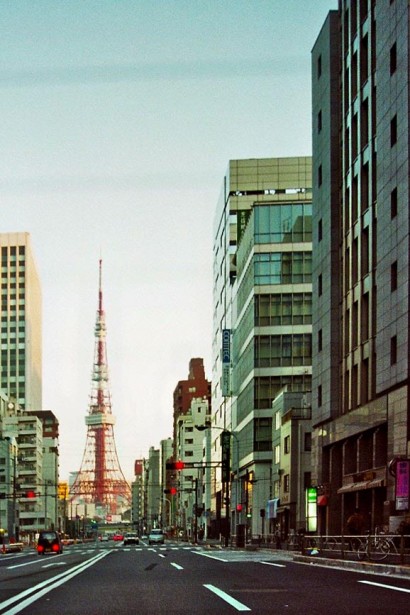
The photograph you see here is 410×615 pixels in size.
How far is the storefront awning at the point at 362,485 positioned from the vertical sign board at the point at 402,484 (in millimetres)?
4862

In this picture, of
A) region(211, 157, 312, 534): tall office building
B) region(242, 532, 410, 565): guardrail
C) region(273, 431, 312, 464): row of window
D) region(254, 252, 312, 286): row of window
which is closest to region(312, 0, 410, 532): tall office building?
region(242, 532, 410, 565): guardrail

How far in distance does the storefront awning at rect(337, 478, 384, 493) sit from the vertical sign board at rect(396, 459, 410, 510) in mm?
4862

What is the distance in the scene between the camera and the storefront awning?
5220 centimetres

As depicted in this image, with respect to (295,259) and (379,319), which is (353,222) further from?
(295,259)

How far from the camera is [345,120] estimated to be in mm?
64438

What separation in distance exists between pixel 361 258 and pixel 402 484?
16.4 m

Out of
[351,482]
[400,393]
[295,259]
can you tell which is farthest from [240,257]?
[400,393]

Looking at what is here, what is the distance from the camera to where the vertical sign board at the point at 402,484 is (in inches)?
1815

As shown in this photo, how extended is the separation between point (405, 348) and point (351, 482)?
13.3 meters

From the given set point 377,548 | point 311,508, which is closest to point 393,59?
point 311,508

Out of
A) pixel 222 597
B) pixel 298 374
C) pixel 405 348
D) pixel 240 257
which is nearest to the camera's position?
pixel 222 597

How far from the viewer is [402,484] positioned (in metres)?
46.6

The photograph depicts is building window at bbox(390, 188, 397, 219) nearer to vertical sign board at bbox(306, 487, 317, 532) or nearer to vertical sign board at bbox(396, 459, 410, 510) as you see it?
vertical sign board at bbox(396, 459, 410, 510)

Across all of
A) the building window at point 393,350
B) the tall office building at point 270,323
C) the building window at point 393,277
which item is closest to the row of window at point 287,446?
the tall office building at point 270,323
